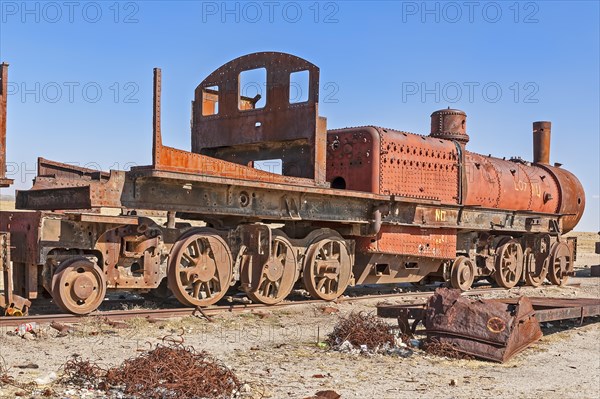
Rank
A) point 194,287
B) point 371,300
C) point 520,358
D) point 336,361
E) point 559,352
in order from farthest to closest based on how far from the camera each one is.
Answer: point 371,300, point 194,287, point 559,352, point 520,358, point 336,361

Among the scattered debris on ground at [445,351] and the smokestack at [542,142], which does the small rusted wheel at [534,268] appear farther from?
the scattered debris on ground at [445,351]

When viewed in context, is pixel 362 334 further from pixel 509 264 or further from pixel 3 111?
pixel 509 264

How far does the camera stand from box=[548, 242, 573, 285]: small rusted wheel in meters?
16.5

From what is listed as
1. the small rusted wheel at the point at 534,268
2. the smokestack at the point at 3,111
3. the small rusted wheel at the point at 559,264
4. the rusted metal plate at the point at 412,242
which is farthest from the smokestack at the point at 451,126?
the smokestack at the point at 3,111

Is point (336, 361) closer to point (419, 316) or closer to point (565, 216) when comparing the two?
point (419, 316)

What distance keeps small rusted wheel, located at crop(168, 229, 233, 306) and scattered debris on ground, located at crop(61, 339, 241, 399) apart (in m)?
3.79

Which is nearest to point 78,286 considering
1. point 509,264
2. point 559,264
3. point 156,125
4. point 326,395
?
point 156,125

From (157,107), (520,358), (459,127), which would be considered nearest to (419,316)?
(520,358)

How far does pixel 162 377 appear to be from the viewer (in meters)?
5.00

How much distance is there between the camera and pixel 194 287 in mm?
9586

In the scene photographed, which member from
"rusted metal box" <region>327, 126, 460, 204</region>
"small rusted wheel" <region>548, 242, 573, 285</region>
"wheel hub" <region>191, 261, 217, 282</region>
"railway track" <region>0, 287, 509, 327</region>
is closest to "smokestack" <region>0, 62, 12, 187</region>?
"railway track" <region>0, 287, 509, 327</region>

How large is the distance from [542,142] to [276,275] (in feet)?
34.7

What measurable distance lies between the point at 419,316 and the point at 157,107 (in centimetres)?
403

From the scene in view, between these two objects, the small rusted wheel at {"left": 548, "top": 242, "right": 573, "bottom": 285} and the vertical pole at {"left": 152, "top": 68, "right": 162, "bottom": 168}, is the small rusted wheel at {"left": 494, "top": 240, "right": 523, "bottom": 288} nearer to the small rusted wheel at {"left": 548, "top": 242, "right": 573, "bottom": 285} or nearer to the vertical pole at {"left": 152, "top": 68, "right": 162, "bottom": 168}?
the small rusted wheel at {"left": 548, "top": 242, "right": 573, "bottom": 285}
